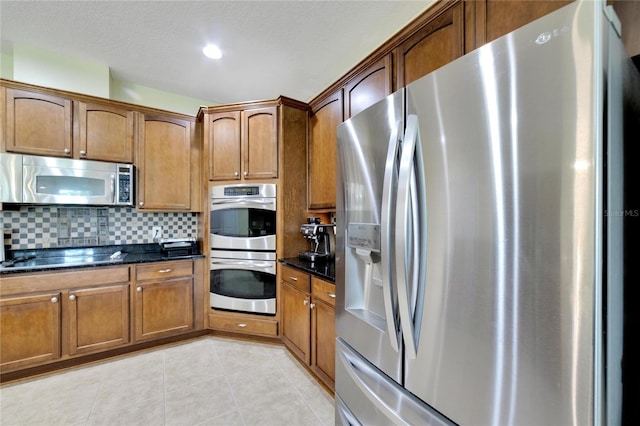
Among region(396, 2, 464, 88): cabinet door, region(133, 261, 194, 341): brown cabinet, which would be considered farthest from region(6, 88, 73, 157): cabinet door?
region(396, 2, 464, 88): cabinet door

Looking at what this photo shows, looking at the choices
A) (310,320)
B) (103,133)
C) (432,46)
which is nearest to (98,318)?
(103,133)

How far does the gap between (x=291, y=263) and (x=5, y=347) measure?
2257 mm

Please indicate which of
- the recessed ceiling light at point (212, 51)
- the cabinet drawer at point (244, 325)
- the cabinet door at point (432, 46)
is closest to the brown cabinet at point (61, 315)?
the cabinet drawer at point (244, 325)

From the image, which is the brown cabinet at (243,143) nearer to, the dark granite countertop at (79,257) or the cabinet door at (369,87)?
the cabinet door at (369,87)

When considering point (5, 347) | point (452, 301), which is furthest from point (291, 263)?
point (5, 347)

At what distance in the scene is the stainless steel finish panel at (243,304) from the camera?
2682 mm

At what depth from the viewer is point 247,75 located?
287 cm

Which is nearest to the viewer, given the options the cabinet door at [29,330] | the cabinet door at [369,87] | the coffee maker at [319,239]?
the cabinet door at [369,87]

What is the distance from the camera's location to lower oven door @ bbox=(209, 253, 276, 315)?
8.84ft

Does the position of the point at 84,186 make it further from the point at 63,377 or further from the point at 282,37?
the point at 282,37

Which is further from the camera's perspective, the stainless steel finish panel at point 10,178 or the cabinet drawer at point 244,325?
the cabinet drawer at point 244,325

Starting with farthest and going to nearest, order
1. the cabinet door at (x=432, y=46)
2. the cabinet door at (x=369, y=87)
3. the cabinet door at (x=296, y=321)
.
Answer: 1. the cabinet door at (x=296, y=321)
2. the cabinet door at (x=369, y=87)
3. the cabinet door at (x=432, y=46)

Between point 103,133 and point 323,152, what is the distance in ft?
7.11

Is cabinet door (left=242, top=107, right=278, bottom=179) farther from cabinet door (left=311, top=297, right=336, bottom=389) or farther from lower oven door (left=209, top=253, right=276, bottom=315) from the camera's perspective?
cabinet door (left=311, top=297, right=336, bottom=389)
